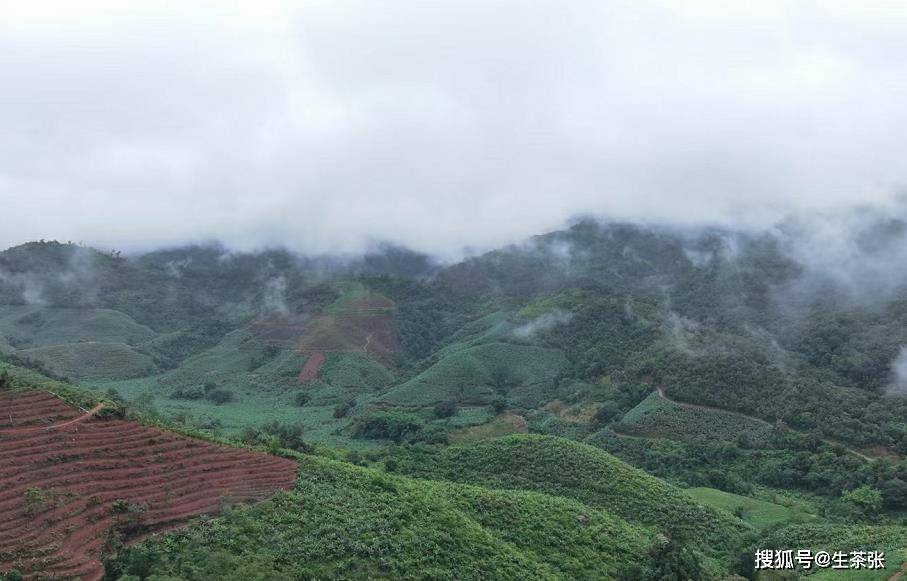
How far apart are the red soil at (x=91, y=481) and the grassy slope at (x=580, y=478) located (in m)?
21.0

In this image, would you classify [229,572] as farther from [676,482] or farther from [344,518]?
[676,482]

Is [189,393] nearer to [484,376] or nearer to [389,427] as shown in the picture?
[389,427]

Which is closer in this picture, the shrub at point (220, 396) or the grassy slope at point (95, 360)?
the shrub at point (220, 396)

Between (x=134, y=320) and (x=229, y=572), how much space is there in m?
151

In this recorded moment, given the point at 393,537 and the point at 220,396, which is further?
the point at 220,396

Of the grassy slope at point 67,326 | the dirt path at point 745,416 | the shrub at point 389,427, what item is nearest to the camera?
the dirt path at point 745,416

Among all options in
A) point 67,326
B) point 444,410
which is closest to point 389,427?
point 444,410

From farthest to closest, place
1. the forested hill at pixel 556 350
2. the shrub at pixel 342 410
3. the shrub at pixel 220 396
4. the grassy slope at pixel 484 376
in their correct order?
the shrub at pixel 220 396
the grassy slope at pixel 484 376
the shrub at pixel 342 410
the forested hill at pixel 556 350

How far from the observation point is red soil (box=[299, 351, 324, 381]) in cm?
12288

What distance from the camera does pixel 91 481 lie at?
34250 millimetres

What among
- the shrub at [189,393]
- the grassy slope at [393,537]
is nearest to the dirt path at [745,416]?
the grassy slope at [393,537]

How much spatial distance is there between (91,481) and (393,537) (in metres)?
15.7

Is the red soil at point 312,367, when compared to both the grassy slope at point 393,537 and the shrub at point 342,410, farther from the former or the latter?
the grassy slope at point 393,537

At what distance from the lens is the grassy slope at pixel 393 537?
30.2 meters
